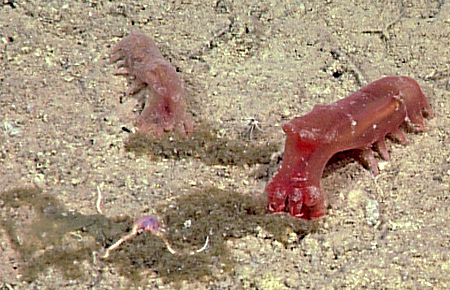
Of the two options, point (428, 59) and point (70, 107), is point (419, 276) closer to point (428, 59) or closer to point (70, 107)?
point (428, 59)

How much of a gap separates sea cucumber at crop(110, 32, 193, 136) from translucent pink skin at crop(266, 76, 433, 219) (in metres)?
0.89

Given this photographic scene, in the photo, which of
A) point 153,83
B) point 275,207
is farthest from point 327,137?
point 153,83

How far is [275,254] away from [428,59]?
2.28 metres

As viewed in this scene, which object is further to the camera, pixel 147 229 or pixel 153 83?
pixel 153 83

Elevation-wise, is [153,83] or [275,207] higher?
[153,83]

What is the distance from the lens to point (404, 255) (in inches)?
134

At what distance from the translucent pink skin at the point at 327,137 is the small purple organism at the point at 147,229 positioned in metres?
0.56

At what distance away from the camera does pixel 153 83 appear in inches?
176

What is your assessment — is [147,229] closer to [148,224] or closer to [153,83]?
[148,224]

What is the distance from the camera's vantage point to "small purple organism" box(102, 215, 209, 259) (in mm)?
3408

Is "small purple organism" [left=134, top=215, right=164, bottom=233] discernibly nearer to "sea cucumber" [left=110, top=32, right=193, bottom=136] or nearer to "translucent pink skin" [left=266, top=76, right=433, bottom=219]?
"translucent pink skin" [left=266, top=76, right=433, bottom=219]

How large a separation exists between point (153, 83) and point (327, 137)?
1.37 metres

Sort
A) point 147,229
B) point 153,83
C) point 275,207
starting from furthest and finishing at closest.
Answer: point 153,83 → point 275,207 → point 147,229

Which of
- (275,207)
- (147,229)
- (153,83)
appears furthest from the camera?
(153,83)
